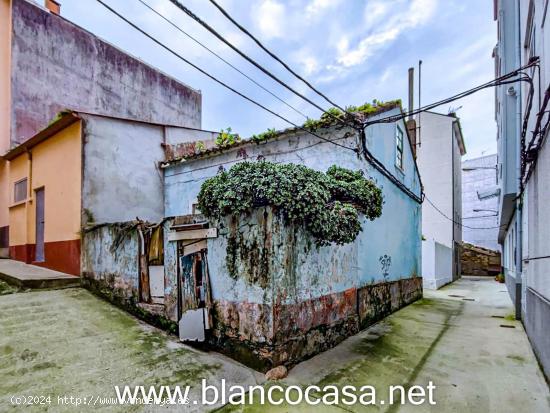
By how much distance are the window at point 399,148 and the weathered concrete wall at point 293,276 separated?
2.75 feet

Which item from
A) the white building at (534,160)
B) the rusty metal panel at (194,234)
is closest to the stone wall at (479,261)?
the white building at (534,160)

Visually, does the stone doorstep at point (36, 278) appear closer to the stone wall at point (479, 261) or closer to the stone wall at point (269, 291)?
the stone wall at point (269, 291)

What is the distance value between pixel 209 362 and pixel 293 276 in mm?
1656

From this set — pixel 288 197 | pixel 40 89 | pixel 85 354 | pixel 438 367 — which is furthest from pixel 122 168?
pixel 438 367

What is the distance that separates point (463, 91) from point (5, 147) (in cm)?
1261

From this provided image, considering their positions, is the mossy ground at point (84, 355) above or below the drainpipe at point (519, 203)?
below

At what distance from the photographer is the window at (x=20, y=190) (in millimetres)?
9342

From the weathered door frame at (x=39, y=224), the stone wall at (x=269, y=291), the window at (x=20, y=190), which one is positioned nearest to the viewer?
the stone wall at (x=269, y=291)

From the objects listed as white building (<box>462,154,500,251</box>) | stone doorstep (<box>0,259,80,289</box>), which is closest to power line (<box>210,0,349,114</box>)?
stone doorstep (<box>0,259,80,289</box>)

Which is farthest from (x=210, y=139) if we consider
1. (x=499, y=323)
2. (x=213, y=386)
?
(x=499, y=323)

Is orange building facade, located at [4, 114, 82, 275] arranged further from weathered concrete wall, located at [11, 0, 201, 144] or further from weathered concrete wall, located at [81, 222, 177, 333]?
weathered concrete wall, located at [11, 0, 201, 144]

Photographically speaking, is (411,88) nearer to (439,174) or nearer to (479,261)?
(439,174)

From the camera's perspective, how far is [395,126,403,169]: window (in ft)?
28.2

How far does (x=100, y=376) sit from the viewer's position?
11.9ft
